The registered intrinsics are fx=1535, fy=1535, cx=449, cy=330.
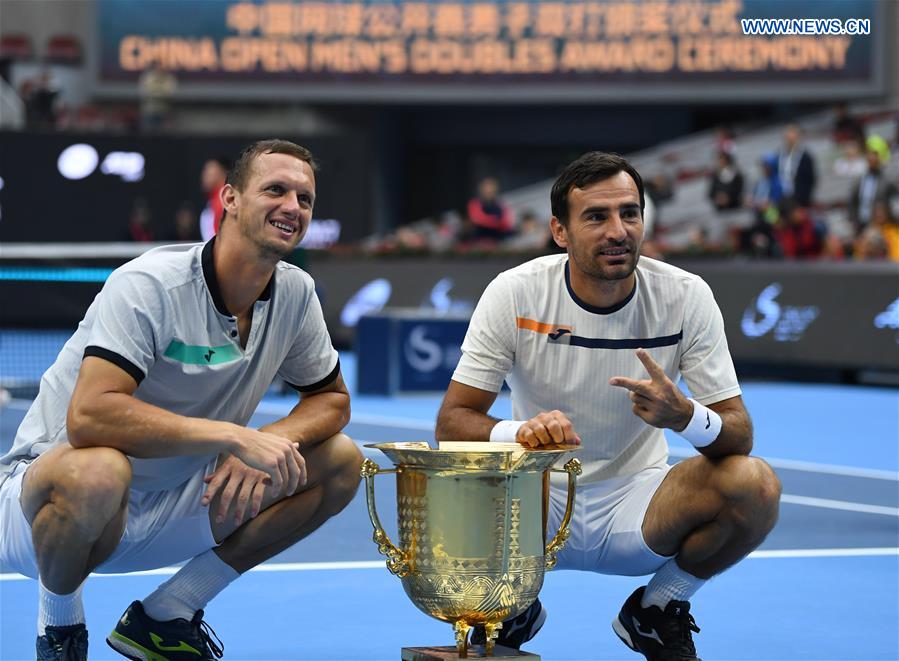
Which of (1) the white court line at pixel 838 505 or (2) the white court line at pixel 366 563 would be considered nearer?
(2) the white court line at pixel 366 563

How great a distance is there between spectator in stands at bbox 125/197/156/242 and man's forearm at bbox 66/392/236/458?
17.1 m

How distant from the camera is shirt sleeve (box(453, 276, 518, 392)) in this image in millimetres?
4234

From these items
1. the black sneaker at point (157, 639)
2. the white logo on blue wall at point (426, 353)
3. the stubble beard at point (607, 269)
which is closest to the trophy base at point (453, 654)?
the black sneaker at point (157, 639)

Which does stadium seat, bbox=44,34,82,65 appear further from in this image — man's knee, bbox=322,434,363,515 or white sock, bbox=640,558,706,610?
white sock, bbox=640,558,706,610

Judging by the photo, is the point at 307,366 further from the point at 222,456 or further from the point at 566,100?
the point at 566,100

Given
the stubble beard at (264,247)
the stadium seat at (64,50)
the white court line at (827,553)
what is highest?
the stadium seat at (64,50)

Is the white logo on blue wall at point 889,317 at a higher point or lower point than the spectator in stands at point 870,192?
lower

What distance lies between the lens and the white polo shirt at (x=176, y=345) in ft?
12.5

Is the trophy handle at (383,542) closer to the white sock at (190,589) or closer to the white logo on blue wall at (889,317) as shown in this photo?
the white sock at (190,589)

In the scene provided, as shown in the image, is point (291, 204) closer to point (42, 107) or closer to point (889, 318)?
point (889, 318)

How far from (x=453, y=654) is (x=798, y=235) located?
12.8 metres

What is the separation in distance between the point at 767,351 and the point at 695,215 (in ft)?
33.7

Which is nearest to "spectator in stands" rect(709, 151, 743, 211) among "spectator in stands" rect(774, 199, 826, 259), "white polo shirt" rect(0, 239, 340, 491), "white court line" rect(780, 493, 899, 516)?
"spectator in stands" rect(774, 199, 826, 259)

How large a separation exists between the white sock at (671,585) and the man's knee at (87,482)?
4.73 ft
